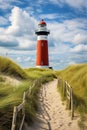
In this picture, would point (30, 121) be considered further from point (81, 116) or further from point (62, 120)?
point (81, 116)

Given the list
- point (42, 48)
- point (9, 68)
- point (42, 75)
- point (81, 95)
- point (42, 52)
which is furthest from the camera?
point (42, 52)

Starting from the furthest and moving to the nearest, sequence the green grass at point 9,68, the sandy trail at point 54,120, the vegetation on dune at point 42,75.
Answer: the vegetation on dune at point 42,75 < the green grass at point 9,68 < the sandy trail at point 54,120

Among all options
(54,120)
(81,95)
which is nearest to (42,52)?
(81,95)

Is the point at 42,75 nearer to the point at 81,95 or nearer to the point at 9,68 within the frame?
the point at 9,68

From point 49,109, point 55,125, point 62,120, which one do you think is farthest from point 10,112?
point 49,109

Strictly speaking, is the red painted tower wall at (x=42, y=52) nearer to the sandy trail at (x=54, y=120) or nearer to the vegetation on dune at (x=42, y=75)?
the vegetation on dune at (x=42, y=75)

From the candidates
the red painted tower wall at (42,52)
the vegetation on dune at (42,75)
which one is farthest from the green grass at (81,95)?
the red painted tower wall at (42,52)

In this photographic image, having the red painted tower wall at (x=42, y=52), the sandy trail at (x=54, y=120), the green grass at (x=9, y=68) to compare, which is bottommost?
the sandy trail at (x=54, y=120)

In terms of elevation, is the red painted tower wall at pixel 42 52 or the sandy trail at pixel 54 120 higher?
the red painted tower wall at pixel 42 52

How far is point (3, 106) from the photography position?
30.7 feet

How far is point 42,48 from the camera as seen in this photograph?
51250 millimetres

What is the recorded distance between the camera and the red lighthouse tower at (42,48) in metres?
51.4

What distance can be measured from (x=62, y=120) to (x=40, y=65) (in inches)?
1629

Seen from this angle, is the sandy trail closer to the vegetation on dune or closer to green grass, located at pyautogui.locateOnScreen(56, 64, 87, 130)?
green grass, located at pyautogui.locateOnScreen(56, 64, 87, 130)
